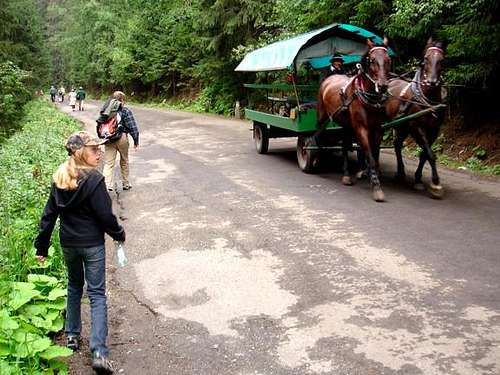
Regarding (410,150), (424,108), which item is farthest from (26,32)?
(424,108)

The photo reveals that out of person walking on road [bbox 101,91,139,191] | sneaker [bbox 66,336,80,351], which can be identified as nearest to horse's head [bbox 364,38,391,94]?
person walking on road [bbox 101,91,139,191]

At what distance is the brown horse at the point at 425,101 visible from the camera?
28.6 ft

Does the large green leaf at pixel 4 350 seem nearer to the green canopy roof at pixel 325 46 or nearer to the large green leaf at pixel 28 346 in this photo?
the large green leaf at pixel 28 346

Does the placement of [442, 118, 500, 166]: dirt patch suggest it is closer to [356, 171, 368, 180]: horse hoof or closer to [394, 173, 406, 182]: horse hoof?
[394, 173, 406, 182]: horse hoof

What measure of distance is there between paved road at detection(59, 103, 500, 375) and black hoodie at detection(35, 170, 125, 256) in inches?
41.5

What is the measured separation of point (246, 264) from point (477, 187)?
5670 mm

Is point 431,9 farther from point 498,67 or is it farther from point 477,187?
point 477,187

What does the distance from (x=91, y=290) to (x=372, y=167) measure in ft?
19.8

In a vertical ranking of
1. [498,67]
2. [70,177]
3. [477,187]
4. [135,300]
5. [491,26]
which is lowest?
[135,300]

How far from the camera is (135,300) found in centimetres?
554

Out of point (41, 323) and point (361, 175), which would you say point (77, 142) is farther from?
point (361, 175)

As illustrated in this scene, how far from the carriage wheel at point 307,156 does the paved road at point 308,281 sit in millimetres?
875

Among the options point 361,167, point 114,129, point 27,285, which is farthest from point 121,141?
point 27,285

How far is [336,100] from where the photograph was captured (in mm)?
10219
